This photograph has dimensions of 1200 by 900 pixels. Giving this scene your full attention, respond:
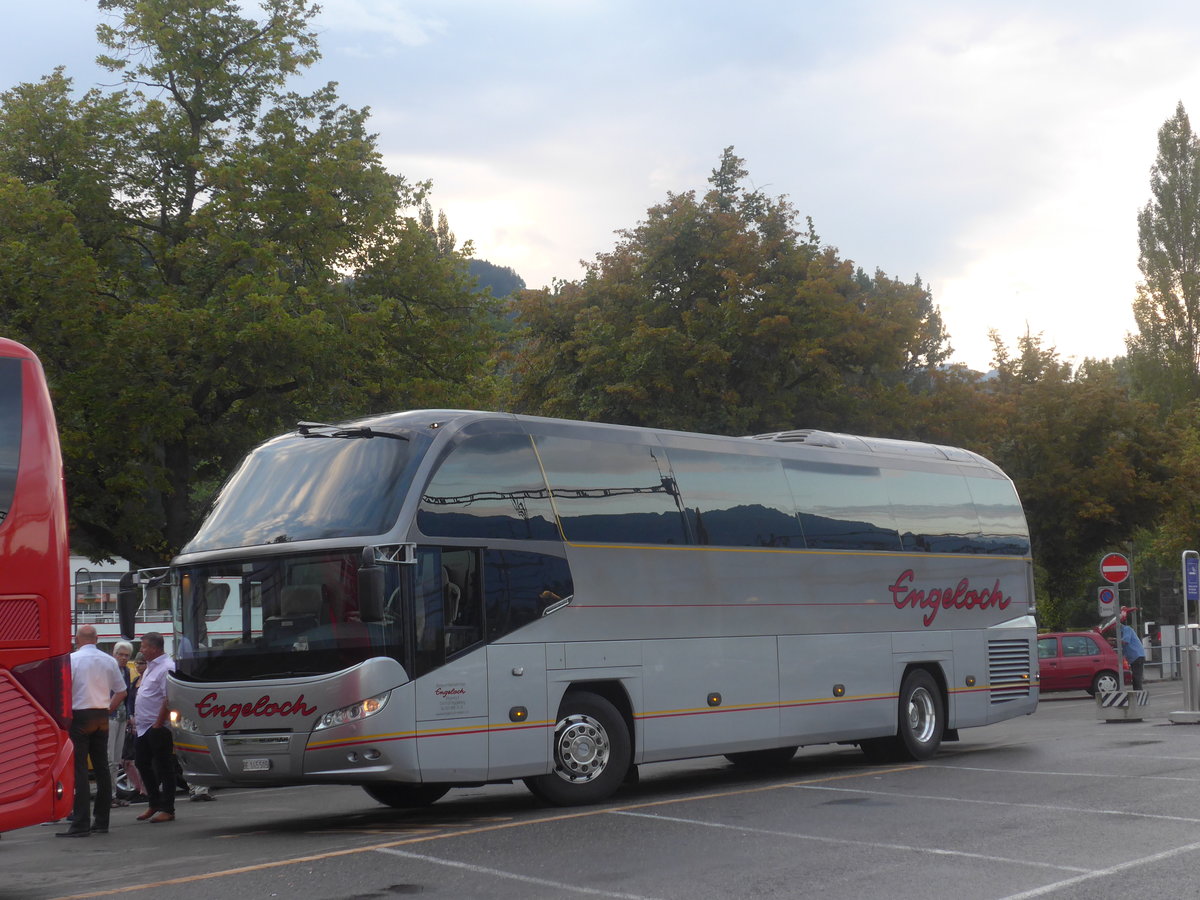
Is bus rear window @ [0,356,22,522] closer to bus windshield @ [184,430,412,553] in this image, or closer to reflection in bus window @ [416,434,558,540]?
bus windshield @ [184,430,412,553]

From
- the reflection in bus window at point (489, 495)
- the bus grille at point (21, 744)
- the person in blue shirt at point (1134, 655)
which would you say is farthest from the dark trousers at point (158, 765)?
the person in blue shirt at point (1134, 655)

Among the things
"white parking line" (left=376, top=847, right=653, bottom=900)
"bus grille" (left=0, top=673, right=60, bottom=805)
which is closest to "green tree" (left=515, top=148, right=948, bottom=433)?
"white parking line" (left=376, top=847, right=653, bottom=900)

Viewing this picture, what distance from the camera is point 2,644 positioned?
27.3 feet

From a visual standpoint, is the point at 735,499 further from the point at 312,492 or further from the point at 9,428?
the point at 9,428

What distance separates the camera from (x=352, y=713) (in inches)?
444

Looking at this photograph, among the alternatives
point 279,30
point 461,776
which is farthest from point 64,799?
point 279,30

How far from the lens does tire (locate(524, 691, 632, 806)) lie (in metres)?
12.8

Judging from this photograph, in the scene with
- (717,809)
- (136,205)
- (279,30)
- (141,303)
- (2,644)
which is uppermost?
(279,30)

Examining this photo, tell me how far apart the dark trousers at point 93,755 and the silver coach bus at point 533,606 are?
0.86 metres

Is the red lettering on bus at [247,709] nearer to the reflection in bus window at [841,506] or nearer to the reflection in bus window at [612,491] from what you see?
the reflection in bus window at [612,491]

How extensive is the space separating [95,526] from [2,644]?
54.4 feet

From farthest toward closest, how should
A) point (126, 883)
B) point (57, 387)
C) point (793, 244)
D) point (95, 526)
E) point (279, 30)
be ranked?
point (793, 244), point (279, 30), point (95, 526), point (57, 387), point (126, 883)

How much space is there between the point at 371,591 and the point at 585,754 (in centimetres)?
315

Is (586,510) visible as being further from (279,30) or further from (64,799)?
(279,30)
